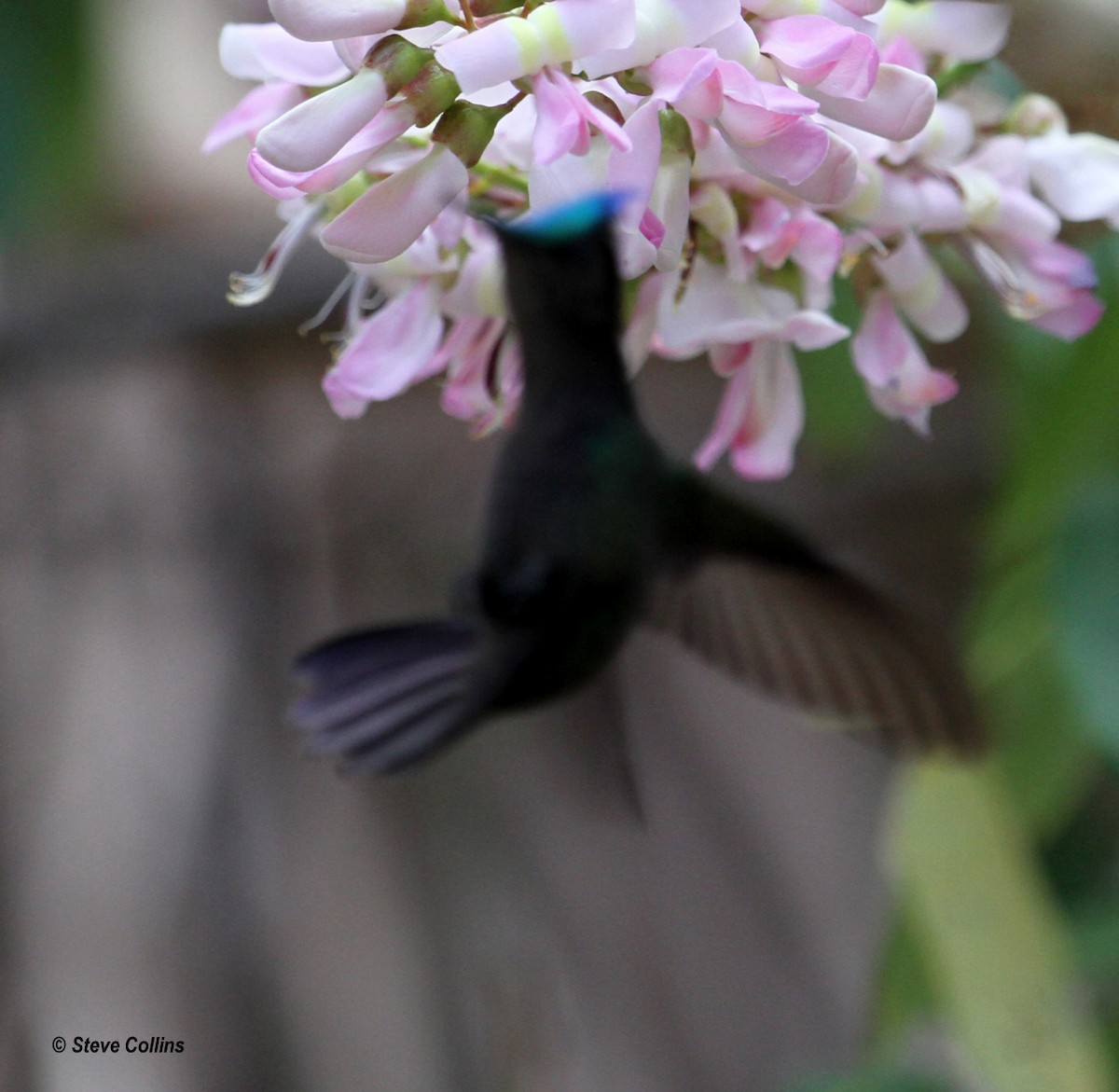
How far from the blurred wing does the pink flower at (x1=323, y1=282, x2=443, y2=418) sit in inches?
5.9

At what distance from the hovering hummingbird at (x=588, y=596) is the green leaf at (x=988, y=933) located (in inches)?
16.0

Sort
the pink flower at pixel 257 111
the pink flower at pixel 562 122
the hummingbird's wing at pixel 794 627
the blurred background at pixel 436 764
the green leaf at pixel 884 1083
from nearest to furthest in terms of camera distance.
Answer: the pink flower at pixel 562 122 → the pink flower at pixel 257 111 → the hummingbird's wing at pixel 794 627 → the blurred background at pixel 436 764 → the green leaf at pixel 884 1083

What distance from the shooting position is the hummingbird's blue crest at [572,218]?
27cm

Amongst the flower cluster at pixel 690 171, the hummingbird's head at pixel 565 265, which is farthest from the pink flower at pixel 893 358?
the hummingbird's head at pixel 565 265

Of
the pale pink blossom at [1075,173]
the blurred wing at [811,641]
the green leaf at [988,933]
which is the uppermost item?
the pale pink blossom at [1075,173]

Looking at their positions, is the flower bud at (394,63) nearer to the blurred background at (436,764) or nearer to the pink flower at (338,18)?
the pink flower at (338,18)

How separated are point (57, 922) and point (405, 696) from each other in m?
0.76

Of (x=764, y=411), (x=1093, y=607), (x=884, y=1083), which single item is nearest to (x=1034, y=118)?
(x=764, y=411)

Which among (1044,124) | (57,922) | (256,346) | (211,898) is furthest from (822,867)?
(1044,124)

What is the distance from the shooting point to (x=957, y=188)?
1.25ft

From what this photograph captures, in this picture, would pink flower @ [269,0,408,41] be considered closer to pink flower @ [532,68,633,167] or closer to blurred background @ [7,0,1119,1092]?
pink flower @ [532,68,633,167]

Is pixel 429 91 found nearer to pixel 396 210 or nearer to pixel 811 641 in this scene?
pixel 396 210

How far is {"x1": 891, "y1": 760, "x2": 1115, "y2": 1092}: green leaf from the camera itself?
879 mm

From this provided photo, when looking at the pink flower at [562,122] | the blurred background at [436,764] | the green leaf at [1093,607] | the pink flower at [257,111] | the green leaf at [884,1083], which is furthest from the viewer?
the green leaf at [884,1083]
